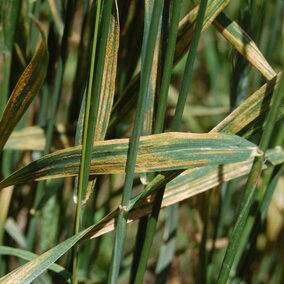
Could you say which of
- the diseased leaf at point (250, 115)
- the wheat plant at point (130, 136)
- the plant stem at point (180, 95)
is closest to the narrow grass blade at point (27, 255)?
the wheat plant at point (130, 136)

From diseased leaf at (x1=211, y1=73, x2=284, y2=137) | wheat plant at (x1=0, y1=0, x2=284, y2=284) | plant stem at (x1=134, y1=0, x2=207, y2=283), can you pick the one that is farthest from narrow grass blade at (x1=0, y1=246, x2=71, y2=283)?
diseased leaf at (x1=211, y1=73, x2=284, y2=137)

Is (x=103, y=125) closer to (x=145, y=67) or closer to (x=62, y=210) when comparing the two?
(x=145, y=67)

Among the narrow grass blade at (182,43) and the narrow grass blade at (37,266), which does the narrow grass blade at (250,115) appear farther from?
the narrow grass blade at (37,266)

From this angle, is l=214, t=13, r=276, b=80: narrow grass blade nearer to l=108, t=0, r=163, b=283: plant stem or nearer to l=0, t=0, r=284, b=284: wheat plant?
l=0, t=0, r=284, b=284: wheat plant

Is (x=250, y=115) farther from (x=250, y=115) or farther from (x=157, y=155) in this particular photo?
(x=157, y=155)

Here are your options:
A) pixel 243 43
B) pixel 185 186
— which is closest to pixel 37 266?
pixel 185 186
